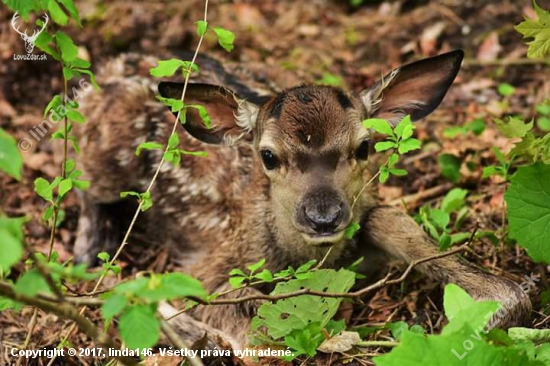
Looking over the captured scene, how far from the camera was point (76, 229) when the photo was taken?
20.9 feet

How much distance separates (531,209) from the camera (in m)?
3.90

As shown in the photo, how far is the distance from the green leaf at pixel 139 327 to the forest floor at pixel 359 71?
2.06 metres

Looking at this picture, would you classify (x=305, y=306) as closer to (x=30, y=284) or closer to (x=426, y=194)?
(x=30, y=284)

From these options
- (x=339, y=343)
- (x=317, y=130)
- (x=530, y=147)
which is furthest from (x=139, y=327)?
(x=530, y=147)

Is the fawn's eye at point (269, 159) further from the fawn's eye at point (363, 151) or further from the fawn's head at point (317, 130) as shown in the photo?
the fawn's eye at point (363, 151)

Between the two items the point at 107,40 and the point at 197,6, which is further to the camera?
the point at 197,6

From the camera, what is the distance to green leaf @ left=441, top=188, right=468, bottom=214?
203 inches

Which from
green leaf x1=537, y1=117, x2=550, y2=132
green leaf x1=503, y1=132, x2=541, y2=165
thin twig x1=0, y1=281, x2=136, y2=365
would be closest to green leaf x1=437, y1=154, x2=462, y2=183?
green leaf x1=537, y1=117, x2=550, y2=132

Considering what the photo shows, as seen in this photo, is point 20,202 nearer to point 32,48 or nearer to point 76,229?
point 76,229

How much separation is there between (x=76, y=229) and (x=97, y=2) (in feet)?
10.9

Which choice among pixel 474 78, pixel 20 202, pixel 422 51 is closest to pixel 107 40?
pixel 20 202

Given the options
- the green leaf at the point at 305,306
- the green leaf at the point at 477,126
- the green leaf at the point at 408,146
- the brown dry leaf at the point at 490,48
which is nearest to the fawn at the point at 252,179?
the green leaf at the point at 305,306

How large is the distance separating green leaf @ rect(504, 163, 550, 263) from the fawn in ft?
1.19

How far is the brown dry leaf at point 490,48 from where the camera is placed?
7289 mm
